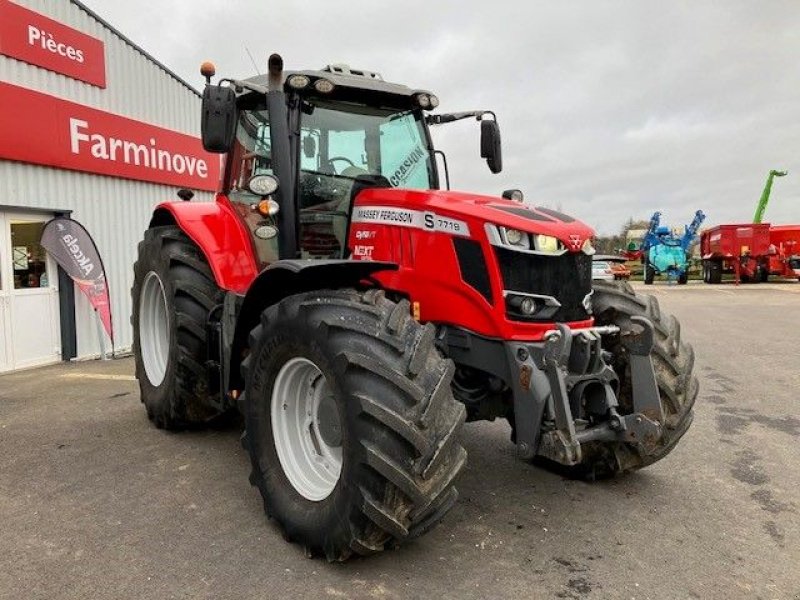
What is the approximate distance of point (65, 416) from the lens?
5.35m

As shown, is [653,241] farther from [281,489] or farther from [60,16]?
[281,489]

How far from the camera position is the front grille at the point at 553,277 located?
10.2 feet

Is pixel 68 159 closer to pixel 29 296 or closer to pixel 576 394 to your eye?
pixel 29 296

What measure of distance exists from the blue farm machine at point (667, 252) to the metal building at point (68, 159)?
22.0 metres

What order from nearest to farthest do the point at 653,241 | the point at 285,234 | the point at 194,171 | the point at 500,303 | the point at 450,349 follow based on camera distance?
the point at 500,303 → the point at 450,349 → the point at 285,234 → the point at 194,171 → the point at 653,241

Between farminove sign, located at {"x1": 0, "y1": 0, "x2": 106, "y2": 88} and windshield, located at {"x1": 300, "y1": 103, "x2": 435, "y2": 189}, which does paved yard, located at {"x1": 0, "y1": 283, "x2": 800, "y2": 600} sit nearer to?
windshield, located at {"x1": 300, "y1": 103, "x2": 435, "y2": 189}

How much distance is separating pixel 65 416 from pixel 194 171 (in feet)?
21.9

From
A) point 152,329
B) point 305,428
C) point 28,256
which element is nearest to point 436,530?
point 305,428

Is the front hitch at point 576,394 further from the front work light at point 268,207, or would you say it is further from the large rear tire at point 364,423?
the front work light at point 268,207

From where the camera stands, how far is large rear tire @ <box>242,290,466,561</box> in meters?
2.49

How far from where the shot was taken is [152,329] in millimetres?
5234

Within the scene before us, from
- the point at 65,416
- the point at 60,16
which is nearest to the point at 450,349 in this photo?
the point at 65,416

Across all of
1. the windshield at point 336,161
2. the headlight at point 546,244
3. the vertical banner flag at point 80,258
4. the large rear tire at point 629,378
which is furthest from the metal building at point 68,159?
the large rear tire at point 629,378

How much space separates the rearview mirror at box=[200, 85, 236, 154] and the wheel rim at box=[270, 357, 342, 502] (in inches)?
55.3
